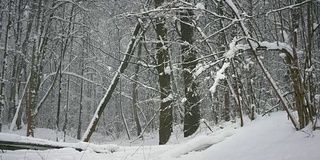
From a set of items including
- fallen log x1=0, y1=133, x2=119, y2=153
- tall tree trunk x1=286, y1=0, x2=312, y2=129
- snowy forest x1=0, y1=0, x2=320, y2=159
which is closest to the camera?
tall tree trunk x1=286, y1=0, x2=312, y2=129

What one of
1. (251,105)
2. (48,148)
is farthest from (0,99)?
(251,105)

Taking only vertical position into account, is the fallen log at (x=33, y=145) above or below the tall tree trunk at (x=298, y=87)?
below

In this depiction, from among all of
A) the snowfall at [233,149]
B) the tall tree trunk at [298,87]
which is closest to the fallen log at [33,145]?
the snowfall at [233,149]

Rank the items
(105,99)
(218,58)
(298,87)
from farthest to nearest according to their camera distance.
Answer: (105,99), (218,58), (298,87)

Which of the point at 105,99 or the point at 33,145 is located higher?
the point at 105,99

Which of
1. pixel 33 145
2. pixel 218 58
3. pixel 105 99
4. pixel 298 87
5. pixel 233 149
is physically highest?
pixel 218 58

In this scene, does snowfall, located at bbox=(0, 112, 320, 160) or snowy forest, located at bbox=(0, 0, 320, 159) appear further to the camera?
snowy forest, located at bbox=(0, 0, 320, 159)

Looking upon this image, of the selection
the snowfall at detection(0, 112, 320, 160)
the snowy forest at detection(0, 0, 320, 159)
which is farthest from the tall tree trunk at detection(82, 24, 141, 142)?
the snowfall at detection(0, 112, 320, 160)

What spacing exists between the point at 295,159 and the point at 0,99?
15.2m

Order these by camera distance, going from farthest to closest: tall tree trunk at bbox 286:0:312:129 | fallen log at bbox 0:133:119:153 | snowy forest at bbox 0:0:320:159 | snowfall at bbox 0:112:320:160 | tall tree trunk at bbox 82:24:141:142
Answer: tall tree trunk at bbox 82:24:141:142, fallen log at bbox 0:133:119:153, snowy forest at bbox 0:0:320:159, tall tree trunk at bbox 286:0:312:129, snowfall at bbox 0:112:320:160

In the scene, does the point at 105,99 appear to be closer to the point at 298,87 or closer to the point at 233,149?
the point at 233,149

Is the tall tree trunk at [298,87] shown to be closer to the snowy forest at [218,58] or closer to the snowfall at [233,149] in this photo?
the snowy forest at [218,58]

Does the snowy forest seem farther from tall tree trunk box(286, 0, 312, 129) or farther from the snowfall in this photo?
the snowfall

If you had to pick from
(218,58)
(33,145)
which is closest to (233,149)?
(218,58)
